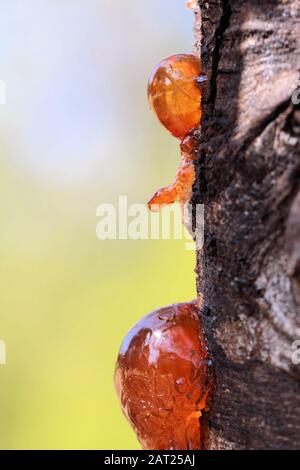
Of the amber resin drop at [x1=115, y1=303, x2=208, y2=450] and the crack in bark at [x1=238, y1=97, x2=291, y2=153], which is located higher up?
the crack in bark at [x1=238, y1=97, x2=291, y2=153]

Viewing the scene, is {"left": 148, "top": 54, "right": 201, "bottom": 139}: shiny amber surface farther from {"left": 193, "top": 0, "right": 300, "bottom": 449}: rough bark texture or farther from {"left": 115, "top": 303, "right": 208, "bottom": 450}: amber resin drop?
{"left": 115, "top": 303, "right": 208, "bottom": 450}: amber resin drop

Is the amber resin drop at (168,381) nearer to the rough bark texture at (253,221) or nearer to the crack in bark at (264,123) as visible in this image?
the rough bark texture at (253,221)

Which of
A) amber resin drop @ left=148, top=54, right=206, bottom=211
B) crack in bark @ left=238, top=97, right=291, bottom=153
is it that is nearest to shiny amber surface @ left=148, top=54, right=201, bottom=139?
amber resin drop @ left=148, top=54, right=206, bottom=211

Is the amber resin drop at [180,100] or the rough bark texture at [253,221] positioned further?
the amber resin drop at [180,100]

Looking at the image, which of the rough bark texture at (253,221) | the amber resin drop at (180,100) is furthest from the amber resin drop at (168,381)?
the amber resin drop at (180,100)

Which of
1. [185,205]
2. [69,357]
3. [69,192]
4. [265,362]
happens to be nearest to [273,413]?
[265,362]

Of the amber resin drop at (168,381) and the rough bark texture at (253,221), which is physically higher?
the rough bark texture at (253,221)

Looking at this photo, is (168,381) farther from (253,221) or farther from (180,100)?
(180,100)
